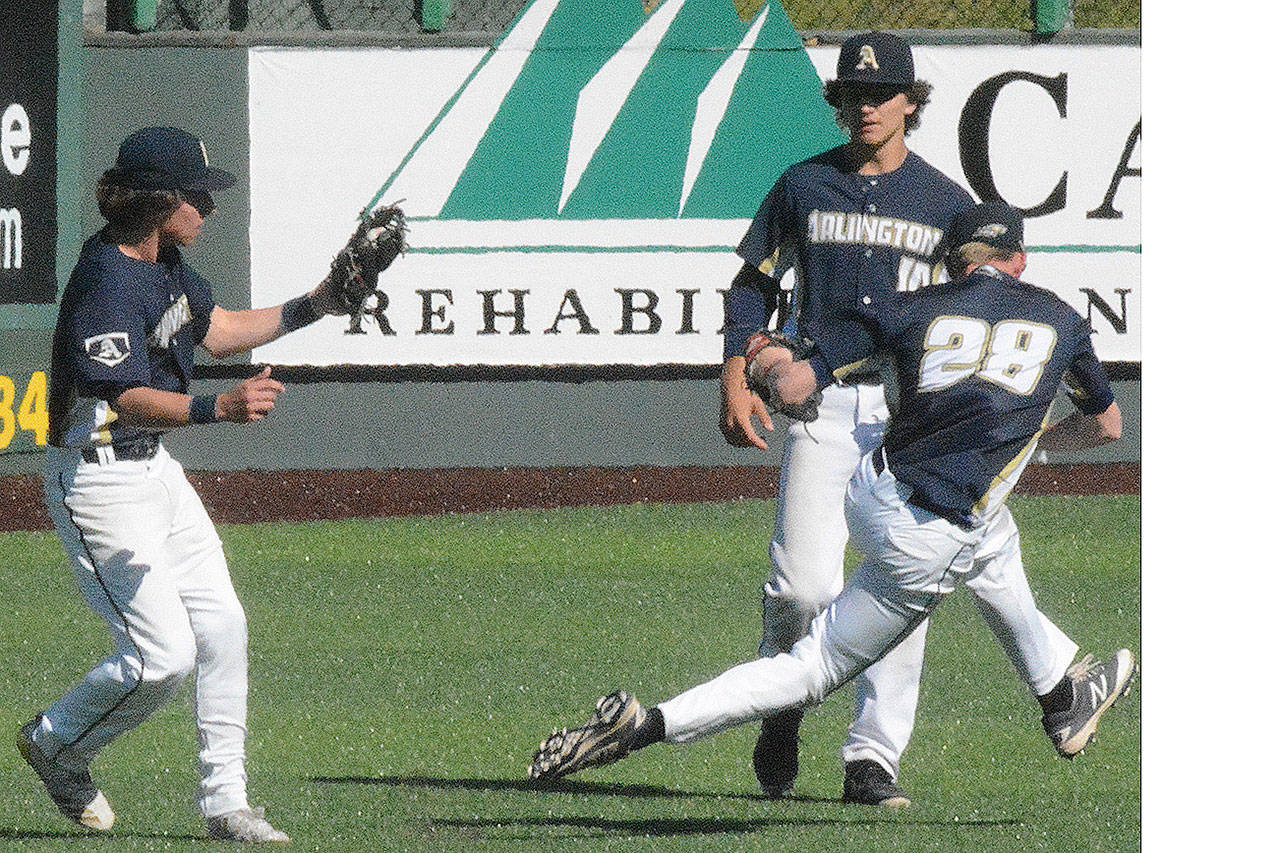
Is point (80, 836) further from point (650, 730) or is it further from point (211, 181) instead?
point (211, 181)

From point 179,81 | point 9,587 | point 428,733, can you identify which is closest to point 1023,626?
point 428,733

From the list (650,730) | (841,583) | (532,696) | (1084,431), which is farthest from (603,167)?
(650,730)

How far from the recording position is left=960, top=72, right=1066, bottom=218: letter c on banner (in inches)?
580

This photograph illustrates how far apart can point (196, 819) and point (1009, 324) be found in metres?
2.67

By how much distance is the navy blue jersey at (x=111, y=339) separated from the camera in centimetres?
573

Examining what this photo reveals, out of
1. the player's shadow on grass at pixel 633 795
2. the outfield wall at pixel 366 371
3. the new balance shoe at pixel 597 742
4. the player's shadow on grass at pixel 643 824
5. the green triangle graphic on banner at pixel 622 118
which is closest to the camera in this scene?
the new balance shoe at pixel 597 742

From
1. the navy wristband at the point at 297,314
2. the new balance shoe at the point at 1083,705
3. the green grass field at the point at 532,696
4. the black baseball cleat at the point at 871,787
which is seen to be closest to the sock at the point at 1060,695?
the new balance shoe at the point at 1083,705

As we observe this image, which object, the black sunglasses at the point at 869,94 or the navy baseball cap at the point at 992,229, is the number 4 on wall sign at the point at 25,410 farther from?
the navy baseball cap at the point at 992,229

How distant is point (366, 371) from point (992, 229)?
8989 millimetres

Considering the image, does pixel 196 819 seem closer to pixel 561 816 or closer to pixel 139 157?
pixel 561 816

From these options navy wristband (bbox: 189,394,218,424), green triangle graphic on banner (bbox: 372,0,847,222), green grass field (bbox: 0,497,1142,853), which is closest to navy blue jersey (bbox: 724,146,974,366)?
green grass field (bbox: 0,497,1142,853)

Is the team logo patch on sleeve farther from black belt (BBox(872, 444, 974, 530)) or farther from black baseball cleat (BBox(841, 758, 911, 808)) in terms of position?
black baseball cleat (BBox(841, 758, 911, 808))

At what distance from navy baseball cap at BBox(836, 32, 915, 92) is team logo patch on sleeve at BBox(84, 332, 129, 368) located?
7.24 ft

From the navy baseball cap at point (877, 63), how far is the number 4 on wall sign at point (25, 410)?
7.90 metres
